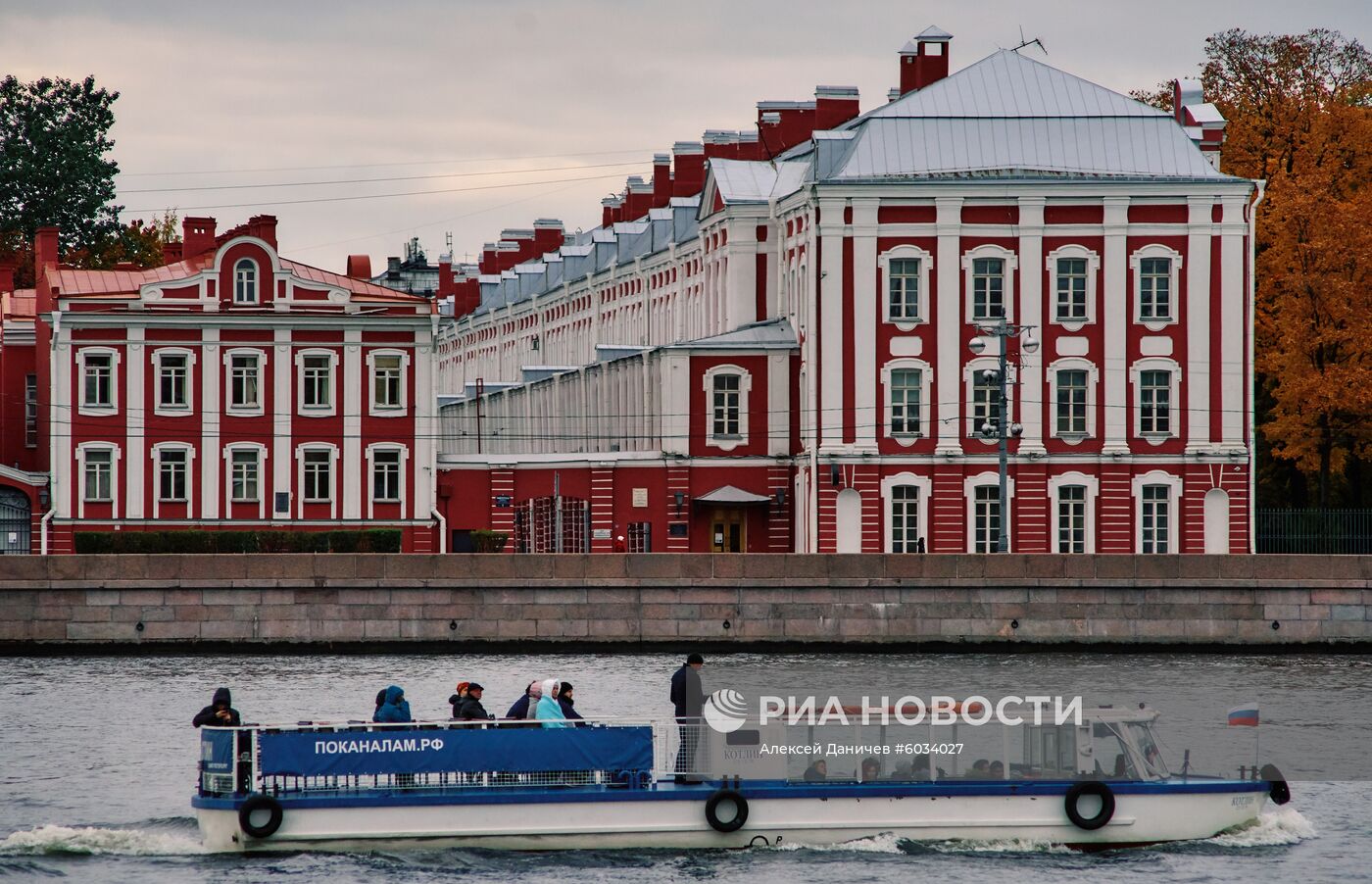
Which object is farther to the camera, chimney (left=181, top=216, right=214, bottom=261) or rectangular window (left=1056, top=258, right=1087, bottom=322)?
chimney (left=181, top=216, right=214, bottom=261)

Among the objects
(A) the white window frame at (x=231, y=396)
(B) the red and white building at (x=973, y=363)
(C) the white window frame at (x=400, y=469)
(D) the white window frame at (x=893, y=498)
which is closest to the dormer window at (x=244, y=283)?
(A) the white window frame at (x=231, y=396)

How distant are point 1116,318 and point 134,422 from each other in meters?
30.0

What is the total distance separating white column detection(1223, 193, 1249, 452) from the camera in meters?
68.0

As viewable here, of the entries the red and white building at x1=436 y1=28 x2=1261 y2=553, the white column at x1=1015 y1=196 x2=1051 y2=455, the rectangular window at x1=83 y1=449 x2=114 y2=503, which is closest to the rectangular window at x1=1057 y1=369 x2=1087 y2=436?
the red and white building at x1=436 y1=28 x2=1261 y2=553

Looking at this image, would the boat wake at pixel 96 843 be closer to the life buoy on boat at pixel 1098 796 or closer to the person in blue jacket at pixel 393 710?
the person in blue jacket at pixel 393 710

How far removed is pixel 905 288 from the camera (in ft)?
223

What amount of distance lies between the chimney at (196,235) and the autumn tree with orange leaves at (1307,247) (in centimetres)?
3546

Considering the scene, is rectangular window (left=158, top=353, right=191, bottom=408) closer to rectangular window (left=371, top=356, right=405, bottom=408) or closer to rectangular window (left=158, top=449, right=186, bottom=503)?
rectangular window (left=158, top=449, right=186, bottom=503)

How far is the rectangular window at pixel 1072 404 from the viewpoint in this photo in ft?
223

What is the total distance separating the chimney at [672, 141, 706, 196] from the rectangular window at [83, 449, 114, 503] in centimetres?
3448

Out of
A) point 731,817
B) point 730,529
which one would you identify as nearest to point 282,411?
point 730,529

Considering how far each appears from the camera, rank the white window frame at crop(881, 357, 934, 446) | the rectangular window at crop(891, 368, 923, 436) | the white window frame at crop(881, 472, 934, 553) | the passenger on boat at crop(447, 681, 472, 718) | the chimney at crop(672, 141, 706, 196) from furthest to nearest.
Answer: the chimney at crop(672, 141, 706, 196), the rectangular window at crop(891, 368, 923, 436), the white window frame at crop(881, 357, 934, 446), the white window frame at crop(881, 472, 934, 553), the passenger on boat at crop(447, 681, 472, 718)

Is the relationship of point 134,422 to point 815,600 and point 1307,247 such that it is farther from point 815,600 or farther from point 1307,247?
point 1307,247

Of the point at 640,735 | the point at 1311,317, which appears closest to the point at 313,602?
the point at 640,735
